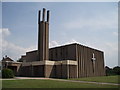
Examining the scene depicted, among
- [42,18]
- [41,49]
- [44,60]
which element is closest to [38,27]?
[42,18]

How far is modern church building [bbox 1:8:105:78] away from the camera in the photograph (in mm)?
46059

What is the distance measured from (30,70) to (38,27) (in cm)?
1222

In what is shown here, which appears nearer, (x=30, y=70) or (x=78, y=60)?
(x=78, y=60)

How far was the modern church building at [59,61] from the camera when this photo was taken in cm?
4606

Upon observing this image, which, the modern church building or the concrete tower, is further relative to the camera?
the concrete tower

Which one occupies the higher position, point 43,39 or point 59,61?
point 43,39

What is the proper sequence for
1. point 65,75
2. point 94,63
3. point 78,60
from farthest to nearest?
point 94,63 < point 78,60 < point 65,75

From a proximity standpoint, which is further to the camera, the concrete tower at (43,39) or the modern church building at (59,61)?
the concrete tower at (43,39)

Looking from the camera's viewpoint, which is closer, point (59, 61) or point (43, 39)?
point (59, 61)

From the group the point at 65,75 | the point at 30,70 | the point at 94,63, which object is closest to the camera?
the point at 65,75

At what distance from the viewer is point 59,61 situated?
46.8 meters

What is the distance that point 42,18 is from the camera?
166 feet

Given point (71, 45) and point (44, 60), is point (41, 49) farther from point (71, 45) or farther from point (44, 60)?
point (71, 45)

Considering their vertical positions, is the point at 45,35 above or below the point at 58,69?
above
